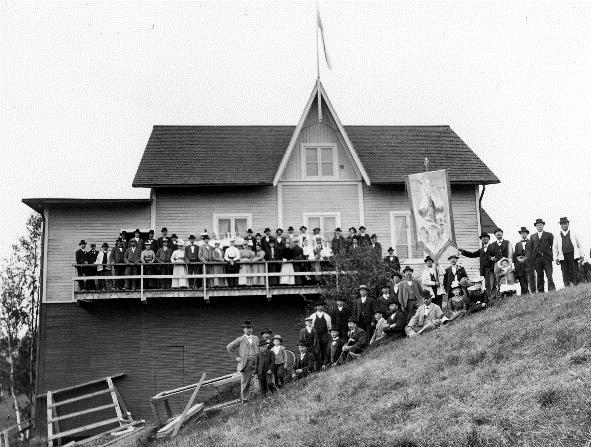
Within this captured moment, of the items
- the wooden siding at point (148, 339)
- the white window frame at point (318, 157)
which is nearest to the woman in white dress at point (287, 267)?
the wooden siding at point (148, 339)

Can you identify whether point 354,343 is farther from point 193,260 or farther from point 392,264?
point 193,260

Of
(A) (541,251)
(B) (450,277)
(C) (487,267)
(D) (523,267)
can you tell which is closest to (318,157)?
(B) (450,277)

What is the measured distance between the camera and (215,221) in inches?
1401

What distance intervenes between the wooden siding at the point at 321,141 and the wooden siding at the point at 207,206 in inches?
46.2

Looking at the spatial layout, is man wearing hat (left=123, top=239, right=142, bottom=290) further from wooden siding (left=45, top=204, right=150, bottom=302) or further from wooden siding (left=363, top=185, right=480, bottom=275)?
wooden siding (left=363, top=185, right=480, bottom=275)

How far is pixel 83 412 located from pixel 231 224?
9010 millimetres

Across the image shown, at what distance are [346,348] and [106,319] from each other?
12095 millimetres

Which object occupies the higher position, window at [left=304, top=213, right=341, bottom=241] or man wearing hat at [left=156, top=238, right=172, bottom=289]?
window at [left=304, top=213, right=341, bottom=241]

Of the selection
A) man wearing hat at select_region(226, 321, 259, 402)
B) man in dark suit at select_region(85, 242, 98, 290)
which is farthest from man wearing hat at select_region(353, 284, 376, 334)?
man in dark suit at select_region(85, 242, 98, 290)

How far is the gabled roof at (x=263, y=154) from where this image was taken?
35.8m

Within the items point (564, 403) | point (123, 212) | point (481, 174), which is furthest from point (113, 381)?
point (564, 403)

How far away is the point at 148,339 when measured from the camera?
34.1 m

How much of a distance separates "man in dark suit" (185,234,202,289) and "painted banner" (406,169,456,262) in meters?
8.13

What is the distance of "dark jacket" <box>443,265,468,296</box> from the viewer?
27359mm
